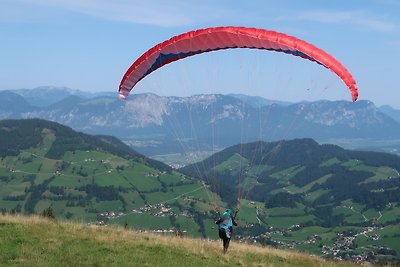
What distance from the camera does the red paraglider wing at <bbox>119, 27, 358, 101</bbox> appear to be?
56.0 ft

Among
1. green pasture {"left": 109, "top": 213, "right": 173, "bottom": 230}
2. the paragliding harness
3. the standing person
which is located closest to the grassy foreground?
the standing person

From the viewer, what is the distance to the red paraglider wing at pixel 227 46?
56.0ft

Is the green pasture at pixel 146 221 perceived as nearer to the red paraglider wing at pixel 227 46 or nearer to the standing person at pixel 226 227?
the red paraglider wing at pixel 227 46

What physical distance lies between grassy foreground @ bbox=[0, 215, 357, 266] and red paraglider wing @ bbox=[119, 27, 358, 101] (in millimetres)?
6953

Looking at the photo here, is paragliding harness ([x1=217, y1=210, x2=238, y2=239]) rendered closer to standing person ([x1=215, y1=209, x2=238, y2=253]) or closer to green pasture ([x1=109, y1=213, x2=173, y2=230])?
standing person ([x1=215, y1=209, x2=238, y2=253])

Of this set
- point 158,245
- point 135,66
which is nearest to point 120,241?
point 158,245

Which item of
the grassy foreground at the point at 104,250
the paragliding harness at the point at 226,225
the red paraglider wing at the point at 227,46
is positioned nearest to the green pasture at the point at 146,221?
the grassy foreground at the point at 104,250

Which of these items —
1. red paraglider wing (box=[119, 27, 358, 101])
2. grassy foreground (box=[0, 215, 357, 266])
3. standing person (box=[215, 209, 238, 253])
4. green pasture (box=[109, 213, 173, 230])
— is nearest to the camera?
grassy foreground (box=[0, 215, 357, 266])

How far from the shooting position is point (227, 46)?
1883cm

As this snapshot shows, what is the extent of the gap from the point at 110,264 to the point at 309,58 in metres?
10.4

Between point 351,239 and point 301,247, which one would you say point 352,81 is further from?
point 351,239

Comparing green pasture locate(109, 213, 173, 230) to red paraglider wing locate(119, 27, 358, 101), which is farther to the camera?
green pasture locate(109, 213, 173, 230)

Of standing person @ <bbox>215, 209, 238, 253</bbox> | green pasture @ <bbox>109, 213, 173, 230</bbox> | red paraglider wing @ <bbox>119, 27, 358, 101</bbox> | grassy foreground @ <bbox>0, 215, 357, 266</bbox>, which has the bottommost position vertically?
green pasture @ <bbox>109, 213, 173, 230</bbox>

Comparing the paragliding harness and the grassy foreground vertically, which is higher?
the paragliding harness
